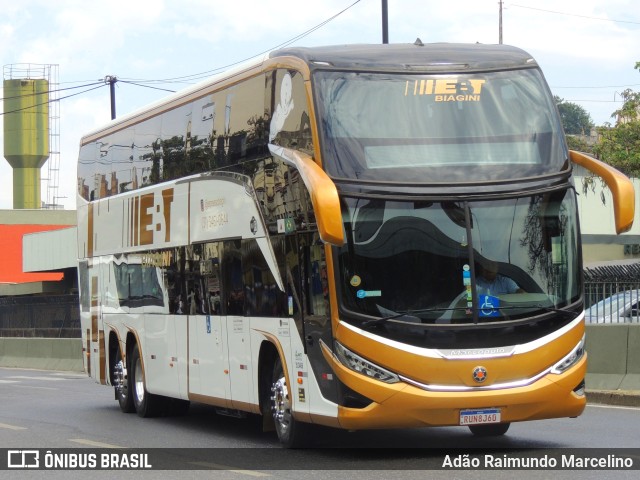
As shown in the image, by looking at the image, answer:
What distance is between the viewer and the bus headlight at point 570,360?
12.4 metres

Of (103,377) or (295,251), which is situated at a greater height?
(295,251)

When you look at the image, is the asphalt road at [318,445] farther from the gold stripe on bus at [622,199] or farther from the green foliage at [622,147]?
the green foliage at [622,147]

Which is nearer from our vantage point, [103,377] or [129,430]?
[129,430]

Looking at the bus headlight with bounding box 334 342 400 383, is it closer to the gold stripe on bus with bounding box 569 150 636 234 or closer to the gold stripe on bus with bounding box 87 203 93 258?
the gold stripe on bus with bounding box 569 150 636 234

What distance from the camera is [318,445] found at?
14.0m

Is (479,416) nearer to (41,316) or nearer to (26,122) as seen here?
(41,316)

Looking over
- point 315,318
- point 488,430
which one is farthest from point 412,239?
point 488,430

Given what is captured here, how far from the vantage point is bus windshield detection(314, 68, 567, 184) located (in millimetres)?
12359

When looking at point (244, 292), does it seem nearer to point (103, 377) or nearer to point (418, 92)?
point (418, 92)

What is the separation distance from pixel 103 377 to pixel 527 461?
10.6 m

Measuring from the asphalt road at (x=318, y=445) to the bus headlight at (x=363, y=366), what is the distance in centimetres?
80

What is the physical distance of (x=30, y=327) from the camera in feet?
136

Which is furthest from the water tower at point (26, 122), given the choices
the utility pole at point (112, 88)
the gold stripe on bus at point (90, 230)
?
the gold stripe on bus at point (90, 230)

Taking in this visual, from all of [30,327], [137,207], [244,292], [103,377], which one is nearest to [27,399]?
[103,377]
